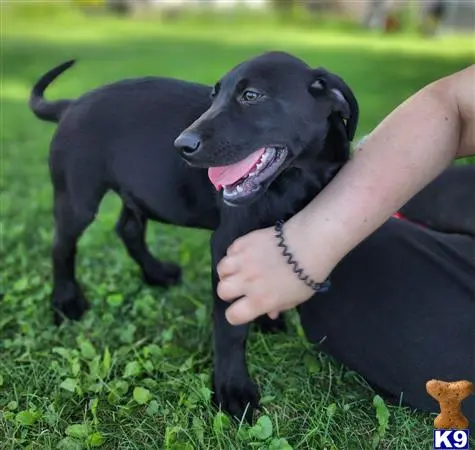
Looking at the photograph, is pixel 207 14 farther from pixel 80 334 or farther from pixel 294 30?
pixel 80 334

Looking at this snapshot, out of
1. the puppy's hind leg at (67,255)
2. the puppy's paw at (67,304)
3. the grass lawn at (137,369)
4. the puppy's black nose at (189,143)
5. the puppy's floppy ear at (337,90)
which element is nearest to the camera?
the puppy's black nose at (189,143)

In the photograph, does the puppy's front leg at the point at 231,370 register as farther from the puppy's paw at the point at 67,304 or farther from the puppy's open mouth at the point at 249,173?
the puppy's paw at the point at 67,304

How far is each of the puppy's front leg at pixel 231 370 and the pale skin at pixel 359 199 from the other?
162mm

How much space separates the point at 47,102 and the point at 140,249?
595mm

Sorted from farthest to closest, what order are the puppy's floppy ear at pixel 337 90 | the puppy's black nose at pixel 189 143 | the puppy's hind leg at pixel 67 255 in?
the puppy's hind leg at pixel 67 255 < the puppy's floppy ear at pixel 337 90 < the puppy's black nose at pixel 189 143

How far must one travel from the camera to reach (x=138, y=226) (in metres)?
2.37

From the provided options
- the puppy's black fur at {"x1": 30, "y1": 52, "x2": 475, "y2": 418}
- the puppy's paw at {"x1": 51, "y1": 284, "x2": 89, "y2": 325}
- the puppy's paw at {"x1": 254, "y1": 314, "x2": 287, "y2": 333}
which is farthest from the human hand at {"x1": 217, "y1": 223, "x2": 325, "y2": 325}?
the puppy's paw at {"x1": 51, "y1": 284, "x2": 89, "y2": 325}

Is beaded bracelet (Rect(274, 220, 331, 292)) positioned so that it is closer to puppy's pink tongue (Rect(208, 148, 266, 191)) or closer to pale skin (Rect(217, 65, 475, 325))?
pale skin (Rect(217, 65, 475, 325))

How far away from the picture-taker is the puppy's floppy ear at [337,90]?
154cm

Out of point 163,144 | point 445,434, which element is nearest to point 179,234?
point 163,144

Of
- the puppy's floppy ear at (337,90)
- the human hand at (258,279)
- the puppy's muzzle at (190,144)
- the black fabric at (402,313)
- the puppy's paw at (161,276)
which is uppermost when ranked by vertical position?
the puppy's floppy ear at (337,90)

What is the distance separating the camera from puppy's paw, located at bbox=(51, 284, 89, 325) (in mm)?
2205

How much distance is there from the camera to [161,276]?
2.41 meters

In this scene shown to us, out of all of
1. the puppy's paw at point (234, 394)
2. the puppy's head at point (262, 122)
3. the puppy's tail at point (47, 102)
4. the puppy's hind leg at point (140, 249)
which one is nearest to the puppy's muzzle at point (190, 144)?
the puppy's head at point (262, 122)
